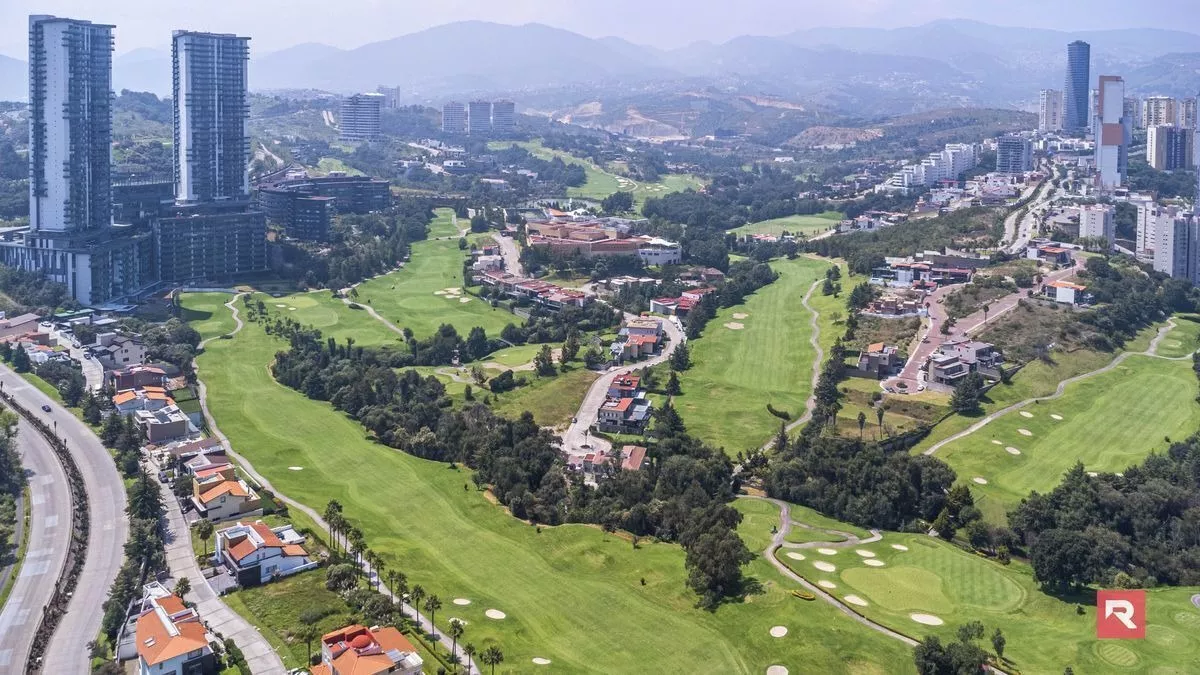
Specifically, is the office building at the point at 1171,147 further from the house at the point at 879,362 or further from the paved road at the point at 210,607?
the paved road at the point at 210,607

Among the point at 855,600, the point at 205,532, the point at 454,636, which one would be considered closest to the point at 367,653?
the point at 454,636

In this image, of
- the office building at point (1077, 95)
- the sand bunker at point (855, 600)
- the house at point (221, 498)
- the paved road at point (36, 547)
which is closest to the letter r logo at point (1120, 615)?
the sand bunker at point (855, 600)

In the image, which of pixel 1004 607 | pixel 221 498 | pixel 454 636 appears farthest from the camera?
pixel 221 498

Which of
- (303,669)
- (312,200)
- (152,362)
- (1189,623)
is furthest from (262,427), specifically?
(312,200)

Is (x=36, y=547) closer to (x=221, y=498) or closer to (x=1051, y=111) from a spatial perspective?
(x=221, y=498)

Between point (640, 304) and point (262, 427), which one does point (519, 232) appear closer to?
point (640, 304)

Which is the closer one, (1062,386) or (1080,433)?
A: (1080,433)
